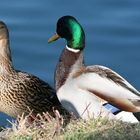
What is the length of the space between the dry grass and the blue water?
442 cm

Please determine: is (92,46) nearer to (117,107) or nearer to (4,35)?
(4,35)

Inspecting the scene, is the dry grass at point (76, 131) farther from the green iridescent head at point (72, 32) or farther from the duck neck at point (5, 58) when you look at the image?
the green iridescent head at point (72, 32)

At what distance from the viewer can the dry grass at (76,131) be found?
212 inches

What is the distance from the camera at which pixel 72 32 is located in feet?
26.7

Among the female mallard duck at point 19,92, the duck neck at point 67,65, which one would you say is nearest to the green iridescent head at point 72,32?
the duck neck at point 67,65

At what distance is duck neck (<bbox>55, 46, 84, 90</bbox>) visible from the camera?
766 centimetres

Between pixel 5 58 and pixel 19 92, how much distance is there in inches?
17.7

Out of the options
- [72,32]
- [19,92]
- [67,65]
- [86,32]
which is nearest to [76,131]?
[19,92]

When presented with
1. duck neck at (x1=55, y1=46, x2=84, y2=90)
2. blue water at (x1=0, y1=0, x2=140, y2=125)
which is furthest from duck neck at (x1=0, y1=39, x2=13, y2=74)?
blue water at (x1=0, y1=0, x2=140, y2=125)

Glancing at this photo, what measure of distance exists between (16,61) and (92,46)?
108 cm

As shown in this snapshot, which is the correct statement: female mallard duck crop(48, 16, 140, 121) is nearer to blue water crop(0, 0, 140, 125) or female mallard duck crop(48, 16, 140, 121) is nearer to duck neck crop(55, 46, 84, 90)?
duck neck crop(55, 46, 84, 90)

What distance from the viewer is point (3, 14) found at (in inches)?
441

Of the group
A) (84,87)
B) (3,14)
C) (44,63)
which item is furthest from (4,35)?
(3,14)

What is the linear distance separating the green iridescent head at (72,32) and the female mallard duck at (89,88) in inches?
6.5
